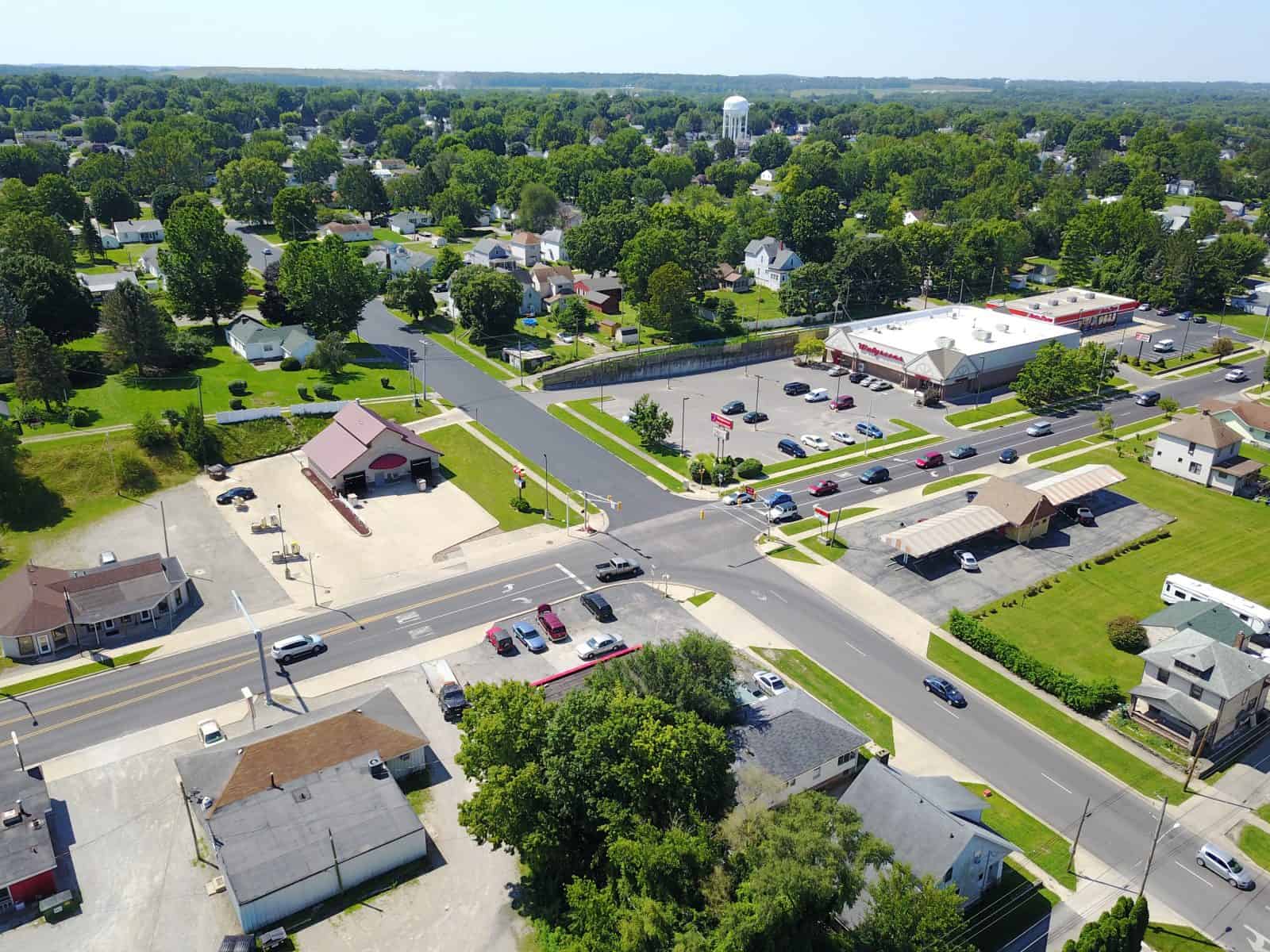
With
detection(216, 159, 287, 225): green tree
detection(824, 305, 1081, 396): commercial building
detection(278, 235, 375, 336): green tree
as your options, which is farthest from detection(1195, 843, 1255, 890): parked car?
detection(216, 159, 287, 225): green tree

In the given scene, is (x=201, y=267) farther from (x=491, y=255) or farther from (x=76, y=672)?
(x=76, y=672)

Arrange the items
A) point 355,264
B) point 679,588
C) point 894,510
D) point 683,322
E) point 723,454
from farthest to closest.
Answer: point 683,322 < point 355,264 < point 723,454 < point 894,510 < point 679,588

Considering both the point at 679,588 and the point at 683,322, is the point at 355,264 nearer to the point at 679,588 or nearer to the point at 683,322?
the point at 683,322

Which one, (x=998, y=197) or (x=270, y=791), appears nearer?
(x=270, y=791)

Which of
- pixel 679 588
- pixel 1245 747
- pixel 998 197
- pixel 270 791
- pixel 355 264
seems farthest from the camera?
pixel 998 197

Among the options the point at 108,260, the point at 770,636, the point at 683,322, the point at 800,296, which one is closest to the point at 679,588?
the point at 770,636

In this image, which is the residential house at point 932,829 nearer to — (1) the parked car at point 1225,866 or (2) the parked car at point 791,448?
(1) the parked car at point 1225,866

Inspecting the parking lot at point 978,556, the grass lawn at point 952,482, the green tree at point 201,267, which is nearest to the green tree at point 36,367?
the green tree at point 201,267
